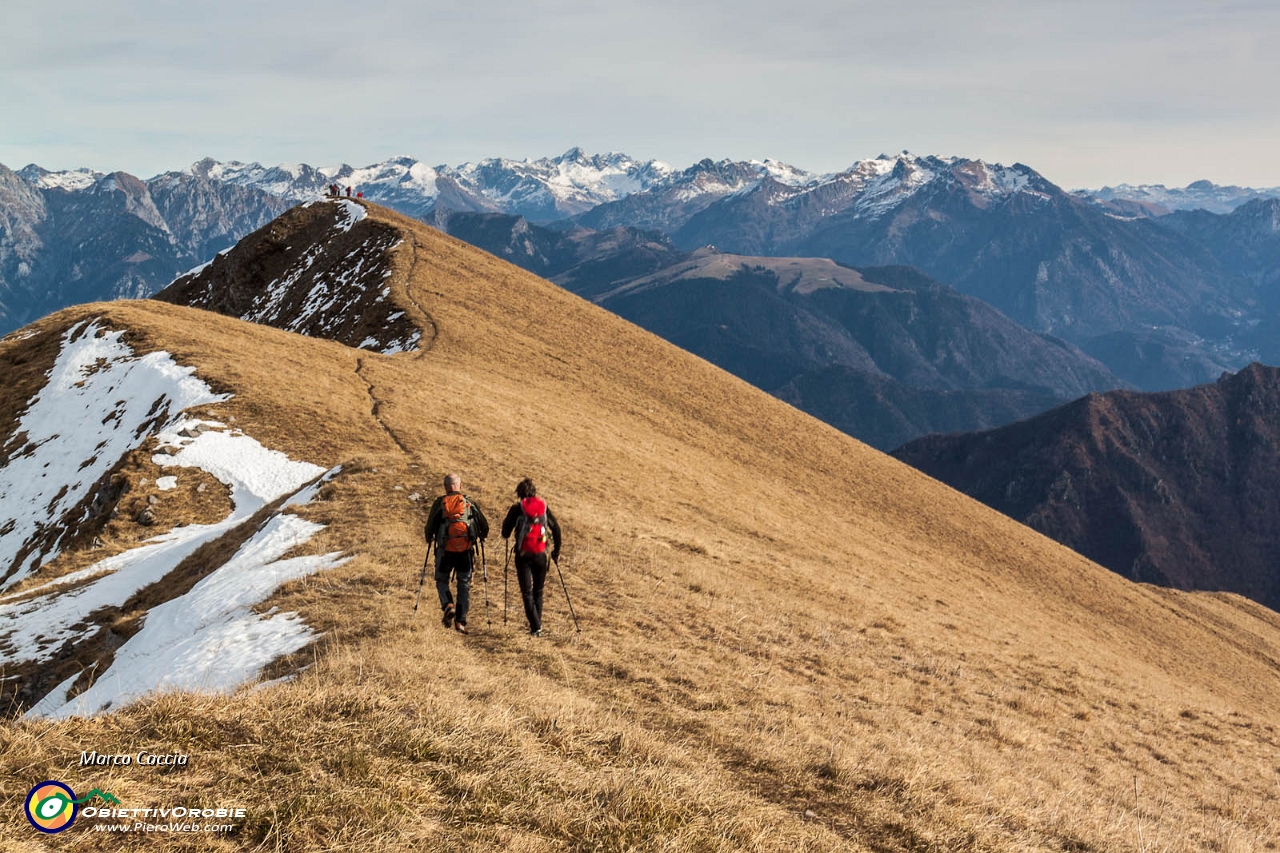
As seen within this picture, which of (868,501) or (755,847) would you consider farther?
(868,501)

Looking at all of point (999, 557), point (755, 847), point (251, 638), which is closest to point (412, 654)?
point (251, 638)

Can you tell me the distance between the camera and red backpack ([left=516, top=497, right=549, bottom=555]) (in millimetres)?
14438

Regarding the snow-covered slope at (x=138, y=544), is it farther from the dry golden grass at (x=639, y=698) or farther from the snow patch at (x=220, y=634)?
the dry golden grass at (x=639, y=698)

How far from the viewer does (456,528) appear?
46.7 feet

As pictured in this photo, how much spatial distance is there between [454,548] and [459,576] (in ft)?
1.82

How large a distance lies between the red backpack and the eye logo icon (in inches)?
328

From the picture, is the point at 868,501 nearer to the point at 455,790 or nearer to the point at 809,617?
the point at 809,617

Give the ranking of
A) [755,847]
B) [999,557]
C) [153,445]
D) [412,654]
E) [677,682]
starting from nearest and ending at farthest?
[755,847]
[412,654]
[677,682]
[153,445]
[999,557]

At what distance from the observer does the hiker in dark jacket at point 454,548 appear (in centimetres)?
1418

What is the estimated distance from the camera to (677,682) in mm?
12945

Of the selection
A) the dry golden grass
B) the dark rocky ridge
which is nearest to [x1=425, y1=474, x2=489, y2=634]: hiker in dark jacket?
the dry golden grass

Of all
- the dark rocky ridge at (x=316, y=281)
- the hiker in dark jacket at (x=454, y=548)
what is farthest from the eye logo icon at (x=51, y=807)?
the dark rocky ridge at (x=316, y=281)

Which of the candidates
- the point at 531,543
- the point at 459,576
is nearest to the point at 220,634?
the point at 459,576

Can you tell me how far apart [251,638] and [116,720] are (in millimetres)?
5973
